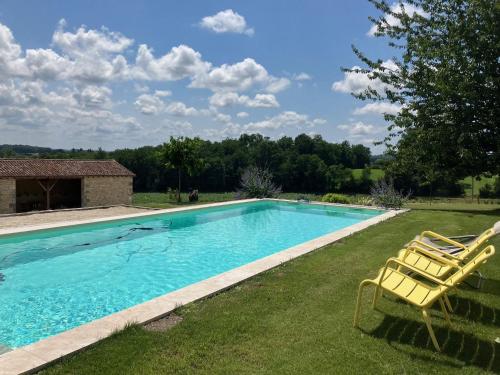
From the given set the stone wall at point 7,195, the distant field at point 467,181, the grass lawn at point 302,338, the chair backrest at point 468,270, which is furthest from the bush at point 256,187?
the distant field at point 467,181

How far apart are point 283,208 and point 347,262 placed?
11949mm

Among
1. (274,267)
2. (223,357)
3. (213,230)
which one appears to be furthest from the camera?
(213,230)

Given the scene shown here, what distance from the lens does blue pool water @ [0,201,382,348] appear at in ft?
18.6

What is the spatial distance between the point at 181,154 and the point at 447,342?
1755 cm

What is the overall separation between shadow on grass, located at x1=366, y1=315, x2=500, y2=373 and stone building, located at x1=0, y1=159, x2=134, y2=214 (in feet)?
50.4

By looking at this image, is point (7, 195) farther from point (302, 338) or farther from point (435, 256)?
point (435, 256)

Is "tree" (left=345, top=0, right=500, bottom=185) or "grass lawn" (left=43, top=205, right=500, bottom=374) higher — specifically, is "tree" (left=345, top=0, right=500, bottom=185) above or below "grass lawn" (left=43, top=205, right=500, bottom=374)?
above

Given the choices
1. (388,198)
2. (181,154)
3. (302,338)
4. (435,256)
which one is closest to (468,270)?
(435,256)

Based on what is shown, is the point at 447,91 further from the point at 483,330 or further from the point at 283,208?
the point at 283,208

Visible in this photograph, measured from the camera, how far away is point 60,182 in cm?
2050

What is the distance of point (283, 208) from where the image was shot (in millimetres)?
18641

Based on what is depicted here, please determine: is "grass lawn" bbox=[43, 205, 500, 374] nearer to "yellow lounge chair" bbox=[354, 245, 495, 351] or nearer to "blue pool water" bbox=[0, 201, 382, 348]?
"yellow lounge chair" bbox=[354, 245, 495, 351]

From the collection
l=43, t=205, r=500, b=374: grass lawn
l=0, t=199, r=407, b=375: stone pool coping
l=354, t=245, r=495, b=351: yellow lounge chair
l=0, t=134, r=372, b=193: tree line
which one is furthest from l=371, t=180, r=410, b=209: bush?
l=0, t=134, r=372, b=193: tree line

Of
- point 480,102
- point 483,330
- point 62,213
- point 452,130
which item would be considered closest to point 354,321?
point 483,330
